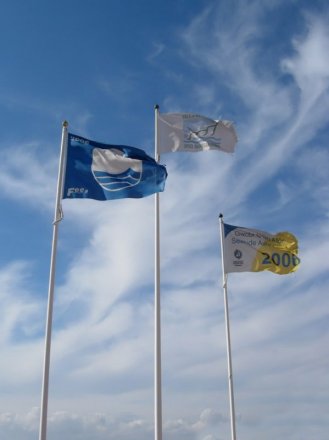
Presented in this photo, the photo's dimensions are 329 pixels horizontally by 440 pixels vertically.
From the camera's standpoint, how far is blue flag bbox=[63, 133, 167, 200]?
934 inches

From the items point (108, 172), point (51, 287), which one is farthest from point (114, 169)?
point (51, 287)

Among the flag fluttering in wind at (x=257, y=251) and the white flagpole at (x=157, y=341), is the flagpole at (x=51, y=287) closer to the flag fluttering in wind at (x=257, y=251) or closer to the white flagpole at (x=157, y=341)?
the white flagpole at (x=157, y=341)

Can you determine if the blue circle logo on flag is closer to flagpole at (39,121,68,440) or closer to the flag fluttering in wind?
the flag fluttering in wind

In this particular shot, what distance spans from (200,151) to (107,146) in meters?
6.04

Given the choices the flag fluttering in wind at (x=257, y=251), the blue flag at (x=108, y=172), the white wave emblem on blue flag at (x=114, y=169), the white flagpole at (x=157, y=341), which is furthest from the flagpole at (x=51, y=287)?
the flag fluttering in wind at (x=257, y=251)

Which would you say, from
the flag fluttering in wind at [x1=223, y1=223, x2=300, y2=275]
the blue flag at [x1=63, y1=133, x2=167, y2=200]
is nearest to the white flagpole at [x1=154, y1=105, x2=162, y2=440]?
the blue flag at [x1=63, y1=133, x2=167, y2=200]

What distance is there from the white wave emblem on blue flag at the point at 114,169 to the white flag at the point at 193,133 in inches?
121

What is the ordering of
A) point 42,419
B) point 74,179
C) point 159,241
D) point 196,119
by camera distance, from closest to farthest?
1. point 42,419
2. point 74,179
3. point 159,241
4. point 196,119

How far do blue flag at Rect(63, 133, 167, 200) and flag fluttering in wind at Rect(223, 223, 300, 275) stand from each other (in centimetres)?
1017

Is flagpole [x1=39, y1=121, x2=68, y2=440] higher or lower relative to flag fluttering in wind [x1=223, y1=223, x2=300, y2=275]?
lower

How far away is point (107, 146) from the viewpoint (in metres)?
24.8

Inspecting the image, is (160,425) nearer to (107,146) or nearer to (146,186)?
(146,186)

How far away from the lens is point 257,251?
112 ft

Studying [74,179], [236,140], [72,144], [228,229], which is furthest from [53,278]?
[228,229]
